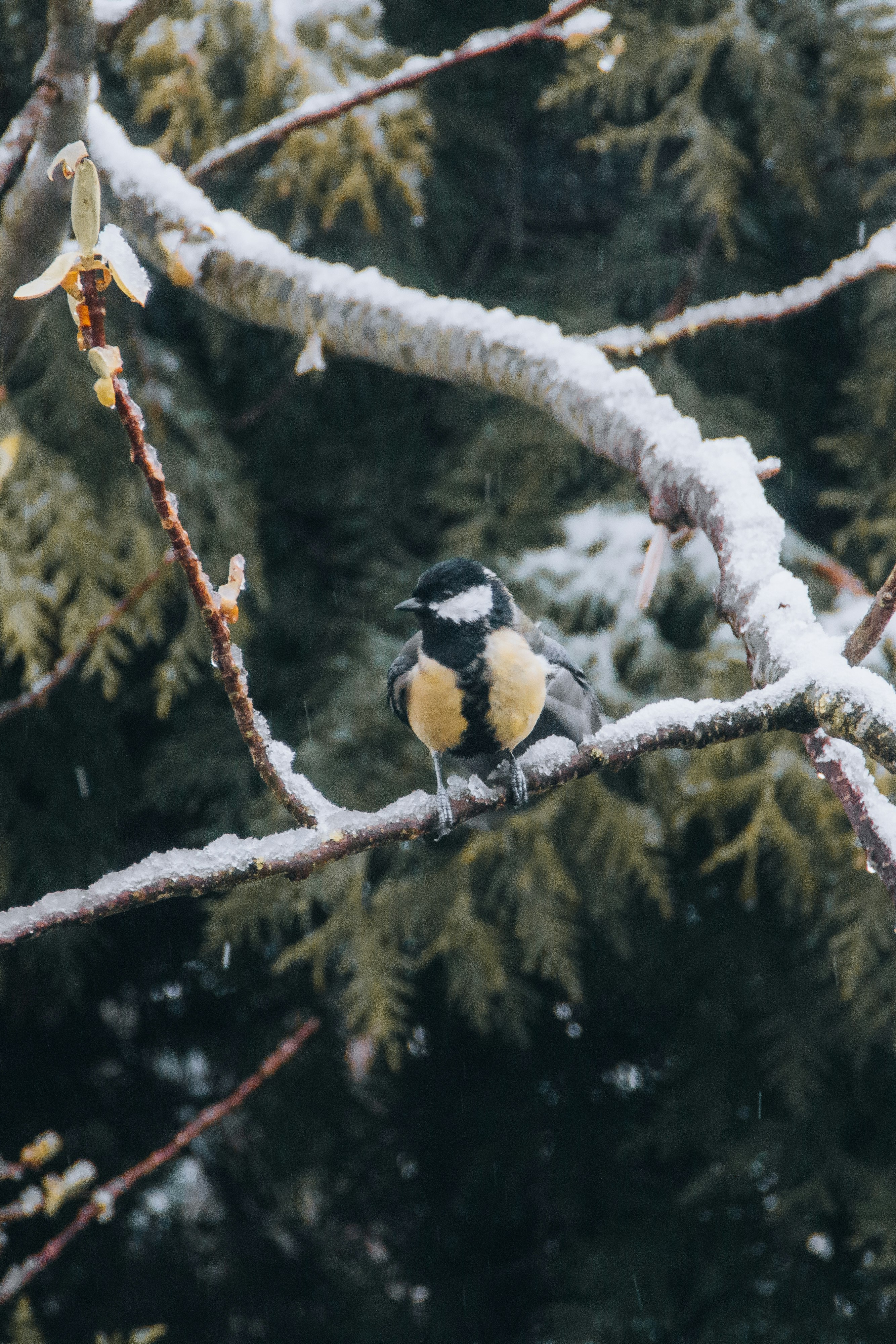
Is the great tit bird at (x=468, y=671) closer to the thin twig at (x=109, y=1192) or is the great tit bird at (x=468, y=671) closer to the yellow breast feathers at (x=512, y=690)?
the yellow breast feathers at (x=512, y=690)

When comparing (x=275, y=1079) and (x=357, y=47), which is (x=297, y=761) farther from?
(x=357, y=47)

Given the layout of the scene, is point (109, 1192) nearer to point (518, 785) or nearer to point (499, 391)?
point (518, 785)

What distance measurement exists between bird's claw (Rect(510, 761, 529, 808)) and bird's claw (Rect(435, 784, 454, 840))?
0.10 metres

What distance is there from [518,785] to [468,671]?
0.36 m

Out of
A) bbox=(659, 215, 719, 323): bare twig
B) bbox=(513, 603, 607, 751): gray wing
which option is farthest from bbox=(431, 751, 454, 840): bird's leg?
bbox=(659, 215, 719, 323): bare twig

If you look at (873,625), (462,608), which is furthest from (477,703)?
(873,625)

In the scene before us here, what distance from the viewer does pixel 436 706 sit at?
150cm

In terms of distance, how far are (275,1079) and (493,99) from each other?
294cm

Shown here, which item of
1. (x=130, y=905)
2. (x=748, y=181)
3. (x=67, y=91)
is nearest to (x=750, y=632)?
(x=130, y=905)

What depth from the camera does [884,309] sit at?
2779mm

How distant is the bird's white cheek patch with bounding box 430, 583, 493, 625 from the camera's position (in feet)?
5.17

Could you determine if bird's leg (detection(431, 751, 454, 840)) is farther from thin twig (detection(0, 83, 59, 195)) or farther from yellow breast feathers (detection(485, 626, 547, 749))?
thin twig (detection(0, 83, 59, 195))

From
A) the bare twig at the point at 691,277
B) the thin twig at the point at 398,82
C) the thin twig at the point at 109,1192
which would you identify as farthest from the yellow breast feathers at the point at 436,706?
the bare twig at the point at 691,277

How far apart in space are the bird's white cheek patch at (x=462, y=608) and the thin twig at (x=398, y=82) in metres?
0.86
